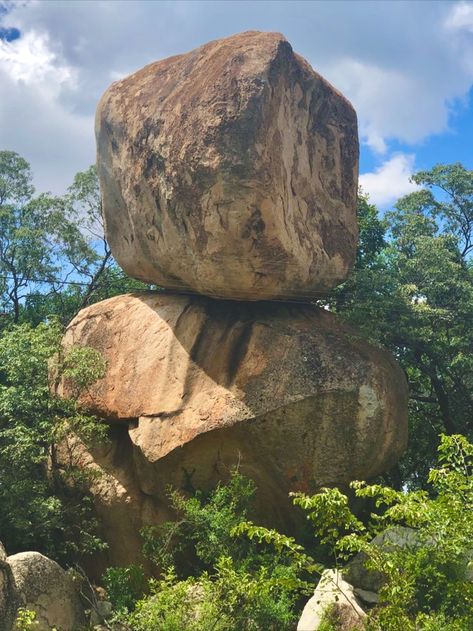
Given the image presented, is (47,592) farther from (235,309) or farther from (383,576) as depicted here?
(235,309)

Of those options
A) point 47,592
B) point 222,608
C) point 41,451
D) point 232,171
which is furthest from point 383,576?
point 232,171

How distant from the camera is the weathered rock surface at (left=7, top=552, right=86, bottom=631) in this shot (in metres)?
10.8

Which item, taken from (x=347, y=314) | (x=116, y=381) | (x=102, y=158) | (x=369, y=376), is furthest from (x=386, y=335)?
(x=102, y=158)

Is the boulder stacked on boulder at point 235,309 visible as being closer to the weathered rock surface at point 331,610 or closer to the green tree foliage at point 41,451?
the green tree foliage at point 41,451

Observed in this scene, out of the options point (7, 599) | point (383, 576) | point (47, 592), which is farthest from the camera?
point (47, 592)

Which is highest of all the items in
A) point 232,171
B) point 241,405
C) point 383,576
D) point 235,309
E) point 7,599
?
point 232,171

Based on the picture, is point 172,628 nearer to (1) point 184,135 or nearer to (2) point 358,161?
(1) point 184,135

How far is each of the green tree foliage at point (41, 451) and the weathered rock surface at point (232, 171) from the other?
262 centimetres

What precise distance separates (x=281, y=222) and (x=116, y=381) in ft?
13.9

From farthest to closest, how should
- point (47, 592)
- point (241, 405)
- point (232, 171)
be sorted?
point (241, 405)
point (232, 171)
point (47, 592)

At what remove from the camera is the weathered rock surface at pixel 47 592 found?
10.8 metres

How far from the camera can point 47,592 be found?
36.5 feet

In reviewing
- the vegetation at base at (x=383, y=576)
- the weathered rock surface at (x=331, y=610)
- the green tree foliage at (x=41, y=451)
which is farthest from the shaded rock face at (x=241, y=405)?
the weathered rock surface at (x=331, y=610)

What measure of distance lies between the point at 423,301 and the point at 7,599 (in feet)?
36.3
